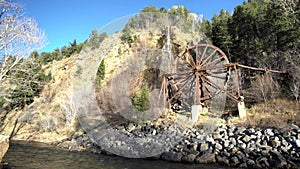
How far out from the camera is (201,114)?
16141mm

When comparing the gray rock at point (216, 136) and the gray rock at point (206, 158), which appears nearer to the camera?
the gray rock at point (206, 158)

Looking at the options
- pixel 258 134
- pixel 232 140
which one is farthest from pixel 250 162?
pixel 258 134

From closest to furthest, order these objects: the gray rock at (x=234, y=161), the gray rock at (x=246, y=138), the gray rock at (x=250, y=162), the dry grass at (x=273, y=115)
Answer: the gray rock at (x=250, y=162) → the gray rock at (x=234, y=161) → the gray rock at (x=246, y=138) → the dry grass at (x=273, y=115)

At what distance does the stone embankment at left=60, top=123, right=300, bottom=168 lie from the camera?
918cm

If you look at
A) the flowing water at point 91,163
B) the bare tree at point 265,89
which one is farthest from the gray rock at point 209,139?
the bare tree at point 265,89

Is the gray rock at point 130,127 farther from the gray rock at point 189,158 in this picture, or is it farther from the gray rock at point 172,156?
the gray rock at point 189,158

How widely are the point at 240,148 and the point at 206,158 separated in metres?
1.68

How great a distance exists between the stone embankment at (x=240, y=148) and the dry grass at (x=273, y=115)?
36.4 inches

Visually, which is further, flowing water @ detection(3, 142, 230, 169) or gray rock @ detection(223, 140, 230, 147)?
gray rock @ detection(223, 140, 230, 147)

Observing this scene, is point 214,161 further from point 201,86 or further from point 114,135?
point 201,86

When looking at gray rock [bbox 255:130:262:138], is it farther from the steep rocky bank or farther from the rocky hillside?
the rocky hillside

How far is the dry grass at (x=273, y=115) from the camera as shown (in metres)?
12.8

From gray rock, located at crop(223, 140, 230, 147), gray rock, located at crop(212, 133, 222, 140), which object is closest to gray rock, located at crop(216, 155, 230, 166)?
gray rock, located at crop(223, 140, 230, 147)

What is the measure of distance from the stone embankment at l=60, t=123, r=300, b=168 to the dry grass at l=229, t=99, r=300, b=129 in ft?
3.03
